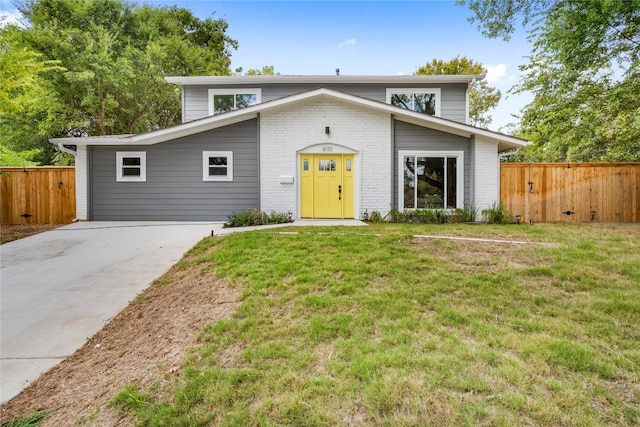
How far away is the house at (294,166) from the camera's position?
10570mm

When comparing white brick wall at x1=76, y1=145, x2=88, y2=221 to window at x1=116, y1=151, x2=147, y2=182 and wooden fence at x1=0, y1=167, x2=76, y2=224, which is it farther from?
window at x1=116, y1=151, x2=147, y2=182

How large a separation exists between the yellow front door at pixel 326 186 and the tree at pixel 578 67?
603 centimetres

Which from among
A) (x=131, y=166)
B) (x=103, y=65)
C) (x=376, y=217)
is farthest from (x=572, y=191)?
(x=103, y=65)

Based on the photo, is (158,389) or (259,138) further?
(259,138)

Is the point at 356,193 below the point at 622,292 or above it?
above

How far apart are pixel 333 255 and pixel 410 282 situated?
1.49 m

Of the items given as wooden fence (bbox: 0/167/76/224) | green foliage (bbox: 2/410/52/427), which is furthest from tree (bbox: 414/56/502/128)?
green foliage (bbox: 2/410/52/427)

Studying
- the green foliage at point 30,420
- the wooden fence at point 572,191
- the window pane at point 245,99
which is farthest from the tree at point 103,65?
the wooden fence at point 572,191

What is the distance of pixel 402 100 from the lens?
12516 mm

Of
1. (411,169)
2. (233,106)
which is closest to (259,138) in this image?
(233,106)

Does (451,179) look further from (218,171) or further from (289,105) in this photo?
(218,171)

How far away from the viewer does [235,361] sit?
2715 millimetres

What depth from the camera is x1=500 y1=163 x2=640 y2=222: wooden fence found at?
11.0 metres

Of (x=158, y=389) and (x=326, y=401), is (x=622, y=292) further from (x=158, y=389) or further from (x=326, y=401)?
(x=158, y=389)
